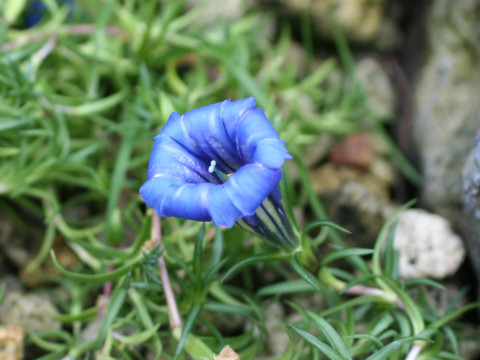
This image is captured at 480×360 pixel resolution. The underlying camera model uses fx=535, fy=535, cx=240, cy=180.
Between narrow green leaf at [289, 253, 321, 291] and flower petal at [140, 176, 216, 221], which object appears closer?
flower petal at [140, 176, 216, 221]

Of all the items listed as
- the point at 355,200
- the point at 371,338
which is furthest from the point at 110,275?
the point at 355,200

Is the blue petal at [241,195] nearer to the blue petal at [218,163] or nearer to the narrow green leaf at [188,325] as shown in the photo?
the blue petal at [218,163]

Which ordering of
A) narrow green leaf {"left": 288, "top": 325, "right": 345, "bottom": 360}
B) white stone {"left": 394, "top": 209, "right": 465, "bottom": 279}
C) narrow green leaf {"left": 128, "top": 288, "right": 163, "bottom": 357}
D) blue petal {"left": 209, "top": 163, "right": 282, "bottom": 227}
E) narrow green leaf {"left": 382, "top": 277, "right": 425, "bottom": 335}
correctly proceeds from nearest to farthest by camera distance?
blue petal {"left": 209, "top": 163, "right": 282, "bottom": 227}, narrow green leaf {"left": 288, "top": 325, "right": 345, "bottom": 360}, narrow green leaf {"left": 382, "top": 277, "right": 425, "bottom": 335}, narrow green leaf {"left": 128, "top": 288, "right": 163, "bottom": 357}, white stone {"left": 394, "top": 209, "right": 465, "bottom": 279}

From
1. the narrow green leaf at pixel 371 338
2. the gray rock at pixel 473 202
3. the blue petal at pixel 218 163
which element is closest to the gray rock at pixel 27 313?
the blue petal at pixel 218 163

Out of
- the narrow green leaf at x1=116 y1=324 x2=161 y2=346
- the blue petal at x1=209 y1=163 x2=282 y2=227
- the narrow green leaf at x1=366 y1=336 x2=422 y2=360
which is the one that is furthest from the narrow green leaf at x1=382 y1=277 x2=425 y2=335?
the narrow green leaf at x1=116 y1=324 x2=161 y2=346

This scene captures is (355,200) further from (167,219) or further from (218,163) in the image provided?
(218,163)

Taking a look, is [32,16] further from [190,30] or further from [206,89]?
[206,89]

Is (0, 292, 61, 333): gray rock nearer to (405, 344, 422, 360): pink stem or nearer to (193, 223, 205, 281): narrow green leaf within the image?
(193, 223, 205, 281): narrow green leaf
